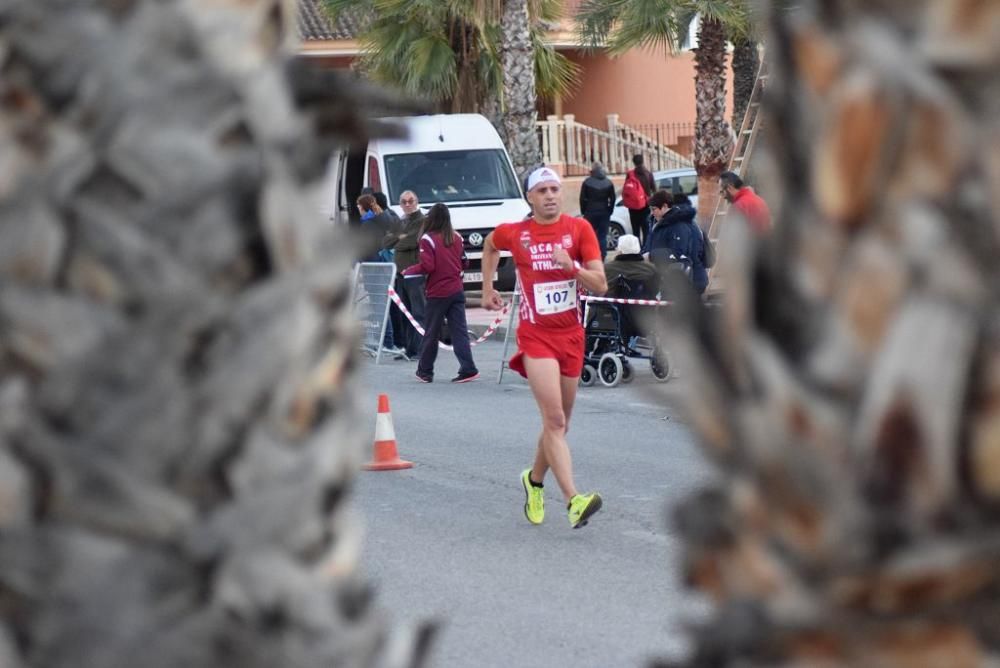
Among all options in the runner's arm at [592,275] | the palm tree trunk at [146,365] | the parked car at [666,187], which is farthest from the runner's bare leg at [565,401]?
the parked car at [666,187]

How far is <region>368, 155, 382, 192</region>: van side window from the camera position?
86.2 ft

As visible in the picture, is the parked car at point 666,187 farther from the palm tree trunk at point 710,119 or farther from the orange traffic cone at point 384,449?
the orange traffic cone at point 384,449

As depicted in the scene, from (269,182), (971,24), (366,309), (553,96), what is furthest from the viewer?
(553,96)

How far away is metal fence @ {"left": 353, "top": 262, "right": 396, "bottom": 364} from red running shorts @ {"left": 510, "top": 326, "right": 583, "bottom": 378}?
1132 centimetres

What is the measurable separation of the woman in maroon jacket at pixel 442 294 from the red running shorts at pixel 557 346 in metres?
8.56

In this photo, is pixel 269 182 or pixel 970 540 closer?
pixel 970 540

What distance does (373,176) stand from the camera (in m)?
26.6

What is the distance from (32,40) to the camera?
46.6 inches

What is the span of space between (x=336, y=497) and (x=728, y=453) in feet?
0.97

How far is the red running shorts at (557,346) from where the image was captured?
31.8 feet

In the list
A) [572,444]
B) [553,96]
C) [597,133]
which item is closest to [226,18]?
[572,444]

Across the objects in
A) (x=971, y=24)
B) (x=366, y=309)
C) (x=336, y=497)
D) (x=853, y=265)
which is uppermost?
(x=971, y=24)

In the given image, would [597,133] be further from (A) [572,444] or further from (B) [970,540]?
(B) [970,540]

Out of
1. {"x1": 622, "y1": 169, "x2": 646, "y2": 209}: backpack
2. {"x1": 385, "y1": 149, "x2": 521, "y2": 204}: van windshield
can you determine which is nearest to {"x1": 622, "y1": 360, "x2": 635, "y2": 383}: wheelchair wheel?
{"x1": 385, "y1": 149, "x2": 521, "y2": 204}: van windshield
